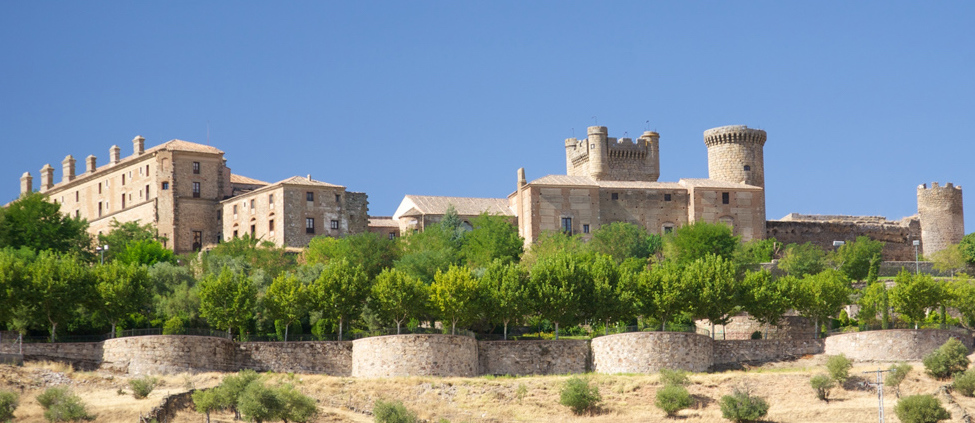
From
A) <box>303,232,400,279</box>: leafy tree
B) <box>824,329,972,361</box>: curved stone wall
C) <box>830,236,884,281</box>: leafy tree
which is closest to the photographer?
<box>824,329,972,361</box>: curved stone wall

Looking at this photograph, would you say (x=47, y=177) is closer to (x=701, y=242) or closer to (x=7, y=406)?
(x=701, y=242)

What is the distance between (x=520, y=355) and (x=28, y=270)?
20919 mm

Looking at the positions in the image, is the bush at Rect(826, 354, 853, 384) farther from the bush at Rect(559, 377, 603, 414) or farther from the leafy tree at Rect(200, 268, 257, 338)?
the leafy tree at Rect(200, 268, 257, 338)

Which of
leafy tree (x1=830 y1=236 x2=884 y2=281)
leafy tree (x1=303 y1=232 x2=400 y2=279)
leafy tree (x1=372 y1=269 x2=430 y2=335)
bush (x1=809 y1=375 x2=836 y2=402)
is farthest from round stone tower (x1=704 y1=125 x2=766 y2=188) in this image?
bush (x1=809 y1=375 x2=836 y2=402)

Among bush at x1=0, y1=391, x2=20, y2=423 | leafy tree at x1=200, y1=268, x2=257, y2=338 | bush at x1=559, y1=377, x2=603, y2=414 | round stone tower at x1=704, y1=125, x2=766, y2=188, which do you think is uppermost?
round stone tower at x1=704, y1=125, x2=766, y2=188

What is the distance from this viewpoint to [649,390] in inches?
2495

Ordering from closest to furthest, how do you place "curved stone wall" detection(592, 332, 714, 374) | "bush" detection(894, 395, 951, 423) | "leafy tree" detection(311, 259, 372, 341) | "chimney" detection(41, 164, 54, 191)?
"bush" detection(894, 395, 951, 423) → "curved stone wall" detection(592, 332, 714, 374) → "leafy tree" detection(311, 259, 372, 341) → "chimney" detection(41, 164, 54, 191)

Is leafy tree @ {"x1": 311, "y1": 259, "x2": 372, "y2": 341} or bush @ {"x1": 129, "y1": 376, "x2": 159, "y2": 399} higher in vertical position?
leafy tree @ {"x1": 311, "y1": 259, "x2": 372, "y2": 341}

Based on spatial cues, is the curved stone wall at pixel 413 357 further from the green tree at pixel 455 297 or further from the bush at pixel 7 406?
the bush at pixel 7 406

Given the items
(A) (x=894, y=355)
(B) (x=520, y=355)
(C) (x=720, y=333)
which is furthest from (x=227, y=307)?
(A) (x=894, y=355)

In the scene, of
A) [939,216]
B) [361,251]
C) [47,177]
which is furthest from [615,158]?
[47,177]

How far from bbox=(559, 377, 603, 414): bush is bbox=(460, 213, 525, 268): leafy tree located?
→ 77.0 ft

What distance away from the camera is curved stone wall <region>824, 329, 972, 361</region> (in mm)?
68562

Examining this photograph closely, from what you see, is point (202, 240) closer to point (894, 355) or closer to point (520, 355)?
point (520, 355)
